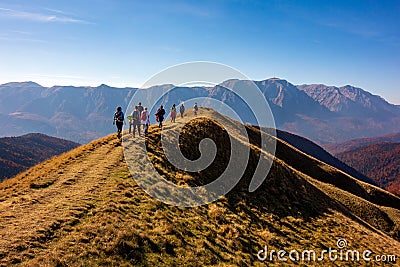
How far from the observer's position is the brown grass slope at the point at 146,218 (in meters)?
13.4

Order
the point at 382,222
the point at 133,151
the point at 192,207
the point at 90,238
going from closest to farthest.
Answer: the point at 90,238, the point at 192,207, the point at 133,151, the point at 382,222

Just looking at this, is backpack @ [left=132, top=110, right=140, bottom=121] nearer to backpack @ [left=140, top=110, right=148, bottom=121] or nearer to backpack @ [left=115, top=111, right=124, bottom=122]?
backpack @ [left=140, top=110, right=148, bottom=121]

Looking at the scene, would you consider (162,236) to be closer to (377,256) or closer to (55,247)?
(55,247)

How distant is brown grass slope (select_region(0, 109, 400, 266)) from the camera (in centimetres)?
1336

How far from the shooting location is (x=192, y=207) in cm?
2297

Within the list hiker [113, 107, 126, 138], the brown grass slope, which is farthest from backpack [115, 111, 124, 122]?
the brown grass slope

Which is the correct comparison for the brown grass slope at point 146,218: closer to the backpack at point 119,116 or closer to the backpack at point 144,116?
the backpack at point 144,116

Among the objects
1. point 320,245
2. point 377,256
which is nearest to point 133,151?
point 320,245

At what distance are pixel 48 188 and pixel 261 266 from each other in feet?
56.4

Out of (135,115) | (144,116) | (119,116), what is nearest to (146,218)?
(119,116)

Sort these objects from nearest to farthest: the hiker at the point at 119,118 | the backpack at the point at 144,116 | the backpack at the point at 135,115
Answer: the hiker at the point at 119,118, the backpack at the point at 135,115, the backpack at the point at 144,116

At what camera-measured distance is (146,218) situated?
18.2 meters

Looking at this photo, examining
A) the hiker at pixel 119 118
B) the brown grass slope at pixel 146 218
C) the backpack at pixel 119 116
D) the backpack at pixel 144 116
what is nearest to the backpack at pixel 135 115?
the backpack at pixel 144 116

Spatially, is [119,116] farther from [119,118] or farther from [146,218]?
[146,218]
